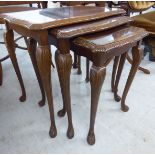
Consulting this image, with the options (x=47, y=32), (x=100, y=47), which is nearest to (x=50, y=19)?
(x=47, y=32)

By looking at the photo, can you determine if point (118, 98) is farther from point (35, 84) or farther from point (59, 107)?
point (35, 84)

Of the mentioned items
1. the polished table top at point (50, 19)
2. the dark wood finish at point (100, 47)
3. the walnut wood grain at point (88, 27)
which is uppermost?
the polished table top at point (50, 19)

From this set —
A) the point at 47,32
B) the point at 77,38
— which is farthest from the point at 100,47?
the point at 47,32

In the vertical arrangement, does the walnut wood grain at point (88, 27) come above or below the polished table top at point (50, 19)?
below

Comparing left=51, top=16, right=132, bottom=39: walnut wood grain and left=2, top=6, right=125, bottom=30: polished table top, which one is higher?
left=2, top=6, right=125, bottom=30: polished table top

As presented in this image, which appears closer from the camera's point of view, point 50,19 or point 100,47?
point 100,47

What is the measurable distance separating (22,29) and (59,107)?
2.09 ft

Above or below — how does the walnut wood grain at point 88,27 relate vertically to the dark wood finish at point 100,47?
above

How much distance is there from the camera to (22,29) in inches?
35.9

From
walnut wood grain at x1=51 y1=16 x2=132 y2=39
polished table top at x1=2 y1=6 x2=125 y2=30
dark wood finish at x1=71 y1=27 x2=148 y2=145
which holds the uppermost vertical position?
polished table top at x1=2 y1=6 x2=125 y2=30

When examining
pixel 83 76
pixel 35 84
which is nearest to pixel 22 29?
pixel 35 84

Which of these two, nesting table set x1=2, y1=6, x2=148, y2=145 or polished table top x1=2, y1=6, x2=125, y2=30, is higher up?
polished table top x1=2, y1=6, x2=125, y2=30

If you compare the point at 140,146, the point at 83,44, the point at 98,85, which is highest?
the point at 83,44

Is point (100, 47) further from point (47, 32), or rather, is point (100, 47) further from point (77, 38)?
point (47, 32)
